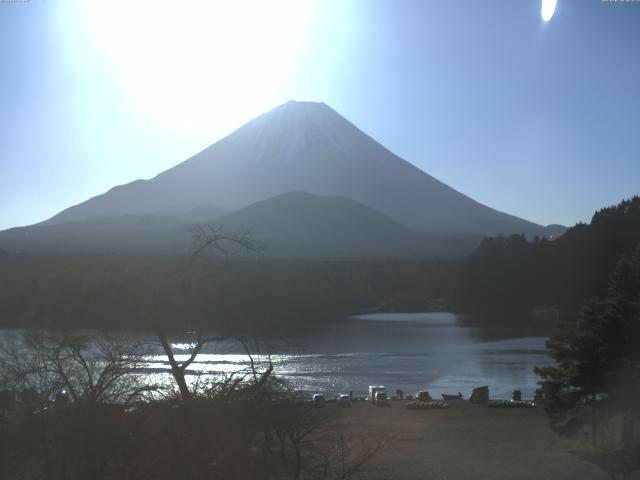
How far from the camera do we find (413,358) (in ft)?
79.5

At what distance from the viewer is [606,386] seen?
8781 mm

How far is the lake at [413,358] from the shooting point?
60.9ft

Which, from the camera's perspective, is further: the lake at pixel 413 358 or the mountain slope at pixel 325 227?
the mountain slope at pixel 325 227

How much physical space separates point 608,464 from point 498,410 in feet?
22.7

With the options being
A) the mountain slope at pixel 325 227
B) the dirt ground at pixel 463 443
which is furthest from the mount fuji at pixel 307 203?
the dirt ground at pixel 463 443

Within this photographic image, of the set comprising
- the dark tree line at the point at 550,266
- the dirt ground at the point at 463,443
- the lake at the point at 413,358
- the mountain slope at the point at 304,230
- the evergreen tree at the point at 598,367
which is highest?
the mountain slope at the point at 304,230

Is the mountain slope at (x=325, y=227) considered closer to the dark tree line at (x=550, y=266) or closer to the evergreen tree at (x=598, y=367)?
the dark tree line at (x=550, y=266)

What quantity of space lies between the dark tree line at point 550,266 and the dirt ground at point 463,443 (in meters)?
19.9

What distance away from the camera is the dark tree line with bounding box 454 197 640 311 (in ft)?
120

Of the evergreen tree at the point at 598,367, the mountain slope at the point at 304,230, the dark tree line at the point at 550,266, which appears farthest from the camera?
the mountain slope at the point at 304,230

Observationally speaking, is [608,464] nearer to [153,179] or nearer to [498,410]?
[498,410]

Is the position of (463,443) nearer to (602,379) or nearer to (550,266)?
(602,379)

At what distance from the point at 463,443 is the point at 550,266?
98.8 feet

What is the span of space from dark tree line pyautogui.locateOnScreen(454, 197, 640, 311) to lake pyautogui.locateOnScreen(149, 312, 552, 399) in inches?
199
